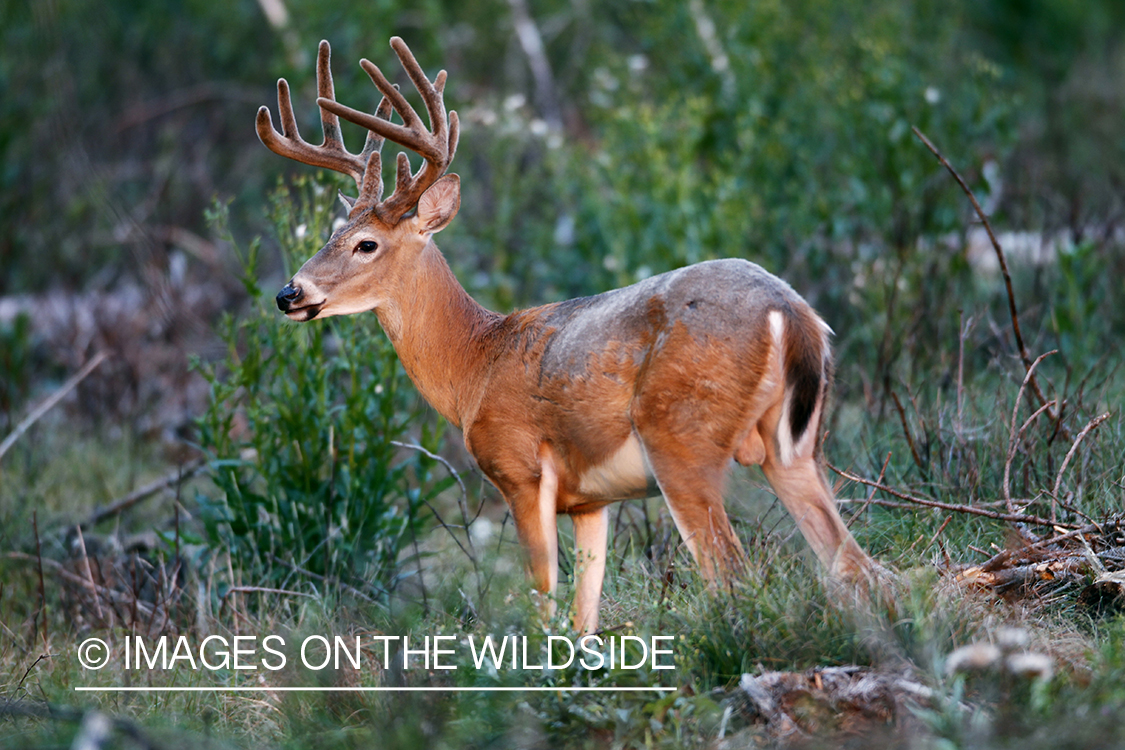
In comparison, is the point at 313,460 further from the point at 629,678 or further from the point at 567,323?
the point at 629,678

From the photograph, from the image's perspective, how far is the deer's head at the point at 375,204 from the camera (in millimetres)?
5020

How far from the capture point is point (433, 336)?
210 inches

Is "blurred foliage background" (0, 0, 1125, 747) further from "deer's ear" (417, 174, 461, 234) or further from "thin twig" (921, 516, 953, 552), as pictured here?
"deer's ear" (417, 174, 461, 234)

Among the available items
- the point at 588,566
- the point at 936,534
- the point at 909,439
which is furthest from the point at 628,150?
the point at 936,534

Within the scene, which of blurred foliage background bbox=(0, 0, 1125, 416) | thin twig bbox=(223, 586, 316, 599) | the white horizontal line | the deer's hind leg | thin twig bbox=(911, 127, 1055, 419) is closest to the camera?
the white horizontal line

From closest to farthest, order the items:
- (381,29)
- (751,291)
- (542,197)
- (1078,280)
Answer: (751,291), (1078,280), (381,29), (542,197)

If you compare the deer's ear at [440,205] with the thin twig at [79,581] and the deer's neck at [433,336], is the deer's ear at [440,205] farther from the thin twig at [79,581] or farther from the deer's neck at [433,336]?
the thin twig at [79,581]

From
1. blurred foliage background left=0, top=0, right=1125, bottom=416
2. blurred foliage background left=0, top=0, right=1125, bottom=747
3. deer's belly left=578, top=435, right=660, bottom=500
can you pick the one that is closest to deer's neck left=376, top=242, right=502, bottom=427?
blurred foliage background left=0, top=0, right=1125, bottom=747

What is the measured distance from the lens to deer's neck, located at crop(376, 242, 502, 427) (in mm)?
5297

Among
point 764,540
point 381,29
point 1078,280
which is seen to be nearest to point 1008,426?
point 764,540

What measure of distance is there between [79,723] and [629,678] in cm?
176

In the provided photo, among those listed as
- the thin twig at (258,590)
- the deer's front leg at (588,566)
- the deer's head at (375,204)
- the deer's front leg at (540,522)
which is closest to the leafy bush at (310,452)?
the thin twig at (258,590)

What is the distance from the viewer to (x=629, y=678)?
3824 mm

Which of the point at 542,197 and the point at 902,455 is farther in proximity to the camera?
the point at 542,197
